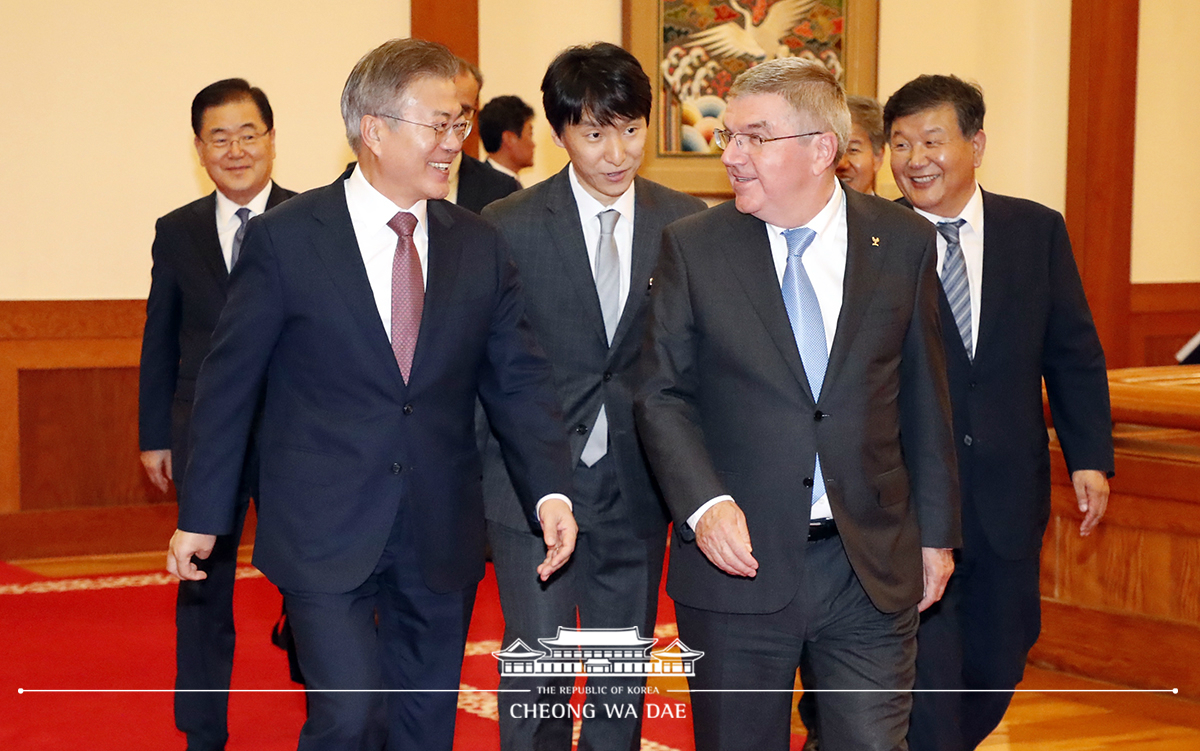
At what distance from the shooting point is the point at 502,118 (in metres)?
6.84

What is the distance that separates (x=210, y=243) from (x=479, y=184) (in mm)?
2695

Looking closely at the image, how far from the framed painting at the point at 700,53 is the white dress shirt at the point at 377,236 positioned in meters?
5.03

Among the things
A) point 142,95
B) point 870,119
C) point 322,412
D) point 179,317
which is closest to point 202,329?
point 179,317

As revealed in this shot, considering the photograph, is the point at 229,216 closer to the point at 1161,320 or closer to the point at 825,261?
the point at 825,261

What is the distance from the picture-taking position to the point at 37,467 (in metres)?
6.63

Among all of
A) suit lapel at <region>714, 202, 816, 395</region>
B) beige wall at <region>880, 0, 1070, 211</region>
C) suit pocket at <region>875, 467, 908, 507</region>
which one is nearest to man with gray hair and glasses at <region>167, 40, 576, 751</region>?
suit lapel at <region>714, 202, 816, 395</region>

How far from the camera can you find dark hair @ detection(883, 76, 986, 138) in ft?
11.3

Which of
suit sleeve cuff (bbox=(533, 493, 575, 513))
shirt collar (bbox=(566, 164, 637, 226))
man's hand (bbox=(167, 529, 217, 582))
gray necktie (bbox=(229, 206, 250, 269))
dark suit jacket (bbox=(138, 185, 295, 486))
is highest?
shirt collar (bbox=(566, 164, 637, 226))

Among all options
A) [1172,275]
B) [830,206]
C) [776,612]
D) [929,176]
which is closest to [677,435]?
[776,612]

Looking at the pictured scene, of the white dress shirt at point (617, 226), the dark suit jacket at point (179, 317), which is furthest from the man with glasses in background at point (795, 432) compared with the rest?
the dark suit jacket at point (179, 317)

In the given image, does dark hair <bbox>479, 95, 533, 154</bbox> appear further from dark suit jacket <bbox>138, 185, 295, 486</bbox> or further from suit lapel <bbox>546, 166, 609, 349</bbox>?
suit lapel <bbox>546, 166, 609, 349</bbox>

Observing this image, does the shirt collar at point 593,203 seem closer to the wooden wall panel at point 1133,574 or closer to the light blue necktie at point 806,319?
the light blue necktie at point 806,319

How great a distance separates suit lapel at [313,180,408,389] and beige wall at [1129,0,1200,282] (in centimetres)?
772

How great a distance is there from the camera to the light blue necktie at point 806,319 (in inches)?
103
